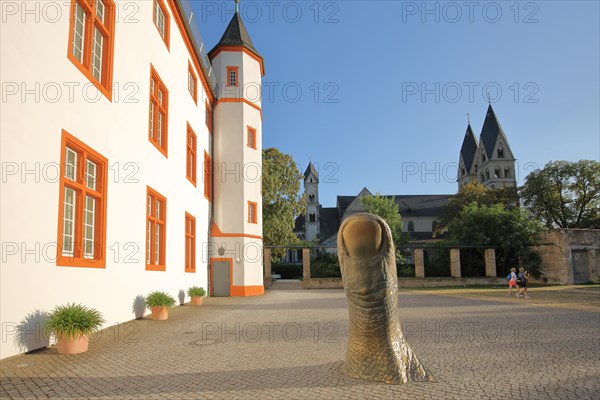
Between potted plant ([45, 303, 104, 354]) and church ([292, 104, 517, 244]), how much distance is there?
66680 mm

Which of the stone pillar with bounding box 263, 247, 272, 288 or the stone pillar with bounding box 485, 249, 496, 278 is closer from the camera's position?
the stone pillar with bounding box 263, 247, 272, 288

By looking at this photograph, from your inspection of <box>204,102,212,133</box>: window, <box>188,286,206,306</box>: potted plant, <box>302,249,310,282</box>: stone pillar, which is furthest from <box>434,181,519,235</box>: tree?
<box>188,286,206,306</box>: potted plant

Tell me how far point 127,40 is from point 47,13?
144 inches

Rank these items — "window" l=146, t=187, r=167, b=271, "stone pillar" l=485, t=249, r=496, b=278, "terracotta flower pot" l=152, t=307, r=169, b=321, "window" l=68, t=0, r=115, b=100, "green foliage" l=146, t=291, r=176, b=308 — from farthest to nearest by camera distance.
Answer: "stone pillar" l=485, t=249, r=496, b=278 → "window" l=146, t=187, r=167, b=271 → "terracotta flower pot" l=152, t=307, r=169, b=321 → "green foliage" l=146, t=291, r=176, b=308 → "window" l=68, t=0, r=115, b=100

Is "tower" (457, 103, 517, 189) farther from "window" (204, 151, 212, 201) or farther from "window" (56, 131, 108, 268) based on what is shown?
"window" (56, 131, 108, 268)

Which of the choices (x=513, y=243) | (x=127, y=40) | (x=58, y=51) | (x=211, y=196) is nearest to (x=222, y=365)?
(x=58, y=51)

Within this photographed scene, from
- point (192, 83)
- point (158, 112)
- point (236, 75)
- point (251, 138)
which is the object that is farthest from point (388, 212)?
point (158, 112)

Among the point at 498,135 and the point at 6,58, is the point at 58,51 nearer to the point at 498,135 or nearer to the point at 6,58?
the point at 6,58

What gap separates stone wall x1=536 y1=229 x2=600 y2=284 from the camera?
30078 millimetres

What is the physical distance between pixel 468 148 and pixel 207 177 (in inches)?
2983

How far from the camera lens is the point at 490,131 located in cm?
7875

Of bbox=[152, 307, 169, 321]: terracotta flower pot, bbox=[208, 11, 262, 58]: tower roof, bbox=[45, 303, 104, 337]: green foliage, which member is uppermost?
bbox=[208, 11, 262, 58]: tower roof

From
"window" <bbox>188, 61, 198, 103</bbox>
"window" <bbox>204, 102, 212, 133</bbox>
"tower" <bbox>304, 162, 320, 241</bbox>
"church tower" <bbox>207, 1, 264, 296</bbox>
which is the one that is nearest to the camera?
"window" <bbox>188, 61, 198, 103</bbox>

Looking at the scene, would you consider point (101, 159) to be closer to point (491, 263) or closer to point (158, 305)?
point (158, 305)
